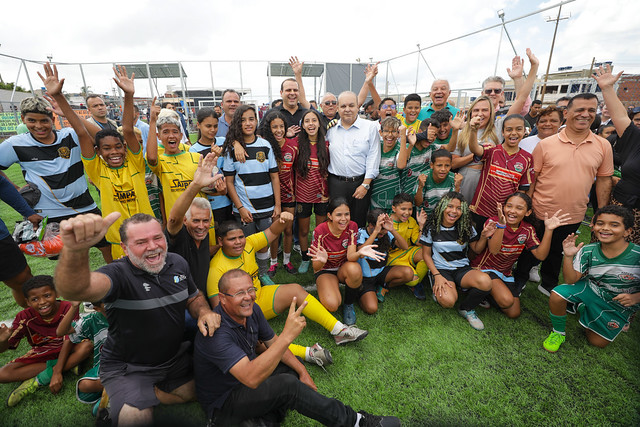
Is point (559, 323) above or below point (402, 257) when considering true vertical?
below

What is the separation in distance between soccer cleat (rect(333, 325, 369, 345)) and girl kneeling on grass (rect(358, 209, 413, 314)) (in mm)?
519

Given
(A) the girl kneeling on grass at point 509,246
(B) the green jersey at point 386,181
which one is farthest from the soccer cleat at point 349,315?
(A) the girl kneeling on grass at point 509,246

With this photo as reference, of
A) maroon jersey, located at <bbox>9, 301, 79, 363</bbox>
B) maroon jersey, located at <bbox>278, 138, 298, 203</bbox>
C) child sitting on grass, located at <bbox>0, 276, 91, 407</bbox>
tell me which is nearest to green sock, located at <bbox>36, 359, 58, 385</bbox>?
child sitting on grass, located at <bbox>0, 276, 91, 407</bbox>

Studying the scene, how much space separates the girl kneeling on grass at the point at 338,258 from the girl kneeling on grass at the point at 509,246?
1.40m

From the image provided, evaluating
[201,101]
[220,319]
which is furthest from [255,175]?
[201,101]

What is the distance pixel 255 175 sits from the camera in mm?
3666

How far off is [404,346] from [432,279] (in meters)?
1.06

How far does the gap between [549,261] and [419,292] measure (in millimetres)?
1732

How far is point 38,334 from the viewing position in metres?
2.54

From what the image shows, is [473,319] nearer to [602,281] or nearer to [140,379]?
[602,281]

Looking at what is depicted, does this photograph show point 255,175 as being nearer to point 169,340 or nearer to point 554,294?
point 169,340

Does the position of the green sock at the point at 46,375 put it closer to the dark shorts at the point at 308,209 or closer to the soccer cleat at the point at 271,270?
the soccer cleat at the point at 271,270

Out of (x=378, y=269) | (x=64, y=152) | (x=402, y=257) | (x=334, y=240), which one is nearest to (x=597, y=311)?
(x=402, y=257)

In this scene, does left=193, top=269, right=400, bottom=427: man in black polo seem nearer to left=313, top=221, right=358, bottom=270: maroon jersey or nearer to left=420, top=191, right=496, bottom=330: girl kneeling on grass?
left=313, top=221, right=358, bottom=270: maroon jersey
